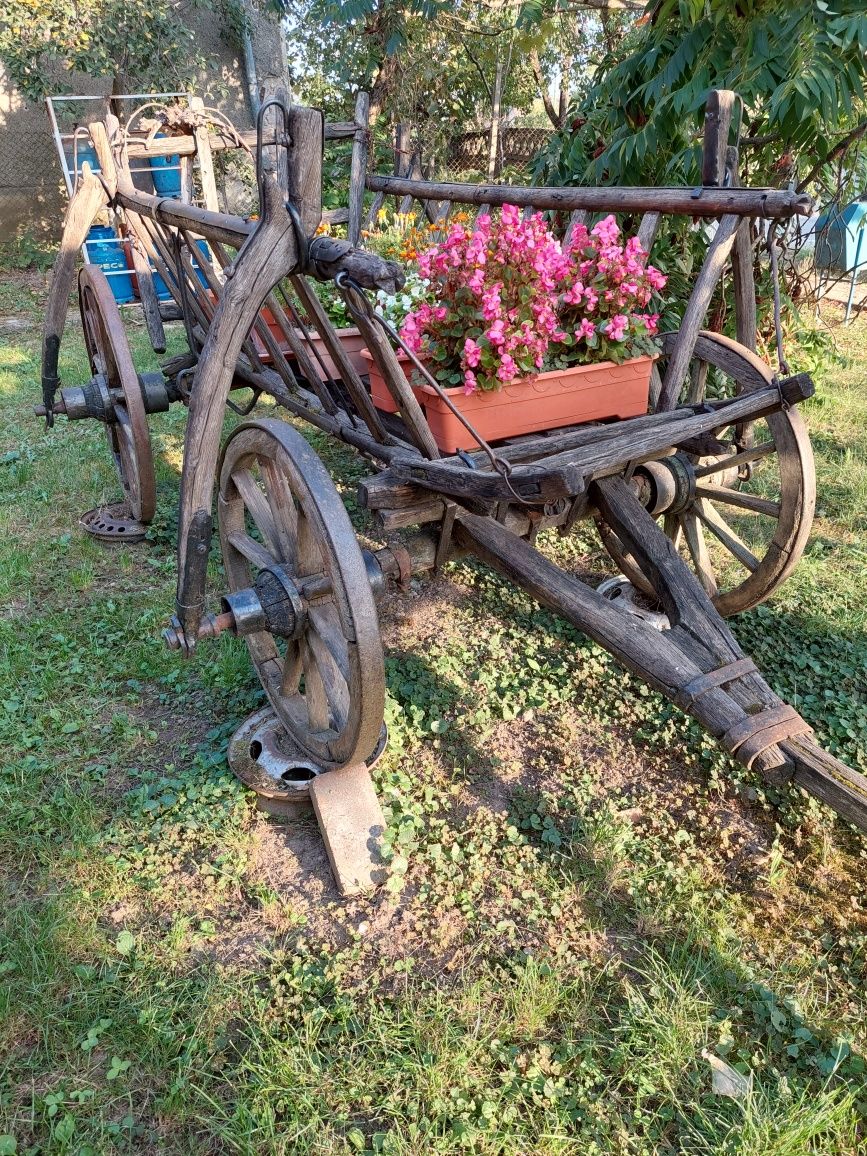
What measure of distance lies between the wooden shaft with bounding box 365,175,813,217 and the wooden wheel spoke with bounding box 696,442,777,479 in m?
0.78

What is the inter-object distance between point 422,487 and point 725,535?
1.46 meters

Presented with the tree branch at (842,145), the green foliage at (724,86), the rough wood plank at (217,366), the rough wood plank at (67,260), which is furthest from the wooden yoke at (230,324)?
the tree branch at (842,145)

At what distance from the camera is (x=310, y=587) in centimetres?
208

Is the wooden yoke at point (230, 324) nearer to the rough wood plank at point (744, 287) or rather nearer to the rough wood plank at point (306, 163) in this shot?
the rough wood plank at point (306, 163)

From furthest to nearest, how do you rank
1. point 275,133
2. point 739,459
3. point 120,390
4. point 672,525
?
point 120,390 → point 672,525 → point 739,459 → point 275,133

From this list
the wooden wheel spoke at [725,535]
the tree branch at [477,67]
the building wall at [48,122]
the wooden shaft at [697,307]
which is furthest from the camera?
the tree branch at [477,67]

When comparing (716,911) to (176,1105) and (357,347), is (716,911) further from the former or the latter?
(357,347)

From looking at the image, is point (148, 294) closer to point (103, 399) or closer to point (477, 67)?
point (103, 399)

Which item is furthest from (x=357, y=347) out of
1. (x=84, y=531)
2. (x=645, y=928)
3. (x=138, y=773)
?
(x=645, y=928)

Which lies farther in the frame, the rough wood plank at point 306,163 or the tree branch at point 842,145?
the tree branch at point 842,145

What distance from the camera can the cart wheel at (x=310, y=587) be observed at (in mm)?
1767

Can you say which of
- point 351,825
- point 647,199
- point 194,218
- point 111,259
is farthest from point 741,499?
point 111,259

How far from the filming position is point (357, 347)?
Answer: 3.44 meters

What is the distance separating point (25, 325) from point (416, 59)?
229 inches
